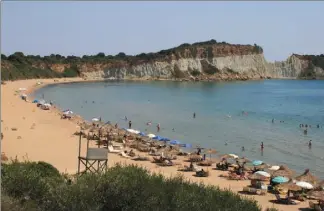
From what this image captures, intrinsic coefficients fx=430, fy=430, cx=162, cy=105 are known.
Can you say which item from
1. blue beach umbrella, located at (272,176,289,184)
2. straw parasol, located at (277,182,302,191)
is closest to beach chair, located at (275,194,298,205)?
straw parasol, located at (277,182,302,191)

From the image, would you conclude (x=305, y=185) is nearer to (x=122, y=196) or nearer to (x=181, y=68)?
(x=122, y=196)

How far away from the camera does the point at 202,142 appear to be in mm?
37844

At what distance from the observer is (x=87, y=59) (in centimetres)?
16512

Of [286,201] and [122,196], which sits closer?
[122,196]

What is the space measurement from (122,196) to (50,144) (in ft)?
75.1

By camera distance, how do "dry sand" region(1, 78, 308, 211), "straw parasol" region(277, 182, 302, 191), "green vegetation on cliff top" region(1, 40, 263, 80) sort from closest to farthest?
"straw parasol" region(277, 182, 302, 191)
"dry sand" region(1, 78, 308, 211)
"green vegetation on cliff top" region(1, 40, 263, 80)

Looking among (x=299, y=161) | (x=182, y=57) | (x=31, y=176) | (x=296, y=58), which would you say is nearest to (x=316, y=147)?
(x=299, y=161)

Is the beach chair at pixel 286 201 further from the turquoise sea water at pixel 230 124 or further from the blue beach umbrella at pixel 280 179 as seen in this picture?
the turquoise sea water at pixel 230 124

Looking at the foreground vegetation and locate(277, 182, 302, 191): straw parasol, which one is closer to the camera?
the foreground vegetation

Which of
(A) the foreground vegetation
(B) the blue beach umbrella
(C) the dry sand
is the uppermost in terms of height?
(A) the foreground vegetation

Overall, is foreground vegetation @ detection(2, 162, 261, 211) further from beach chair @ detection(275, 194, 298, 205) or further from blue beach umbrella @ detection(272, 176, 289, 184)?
blue beach umbrella @ detection(272, 176, 289, 184)

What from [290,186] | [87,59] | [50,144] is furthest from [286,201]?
[87,59]

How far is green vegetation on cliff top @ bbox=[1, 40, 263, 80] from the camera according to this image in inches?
5231

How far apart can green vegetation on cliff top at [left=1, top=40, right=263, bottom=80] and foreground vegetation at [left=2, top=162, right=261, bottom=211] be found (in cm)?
11724
